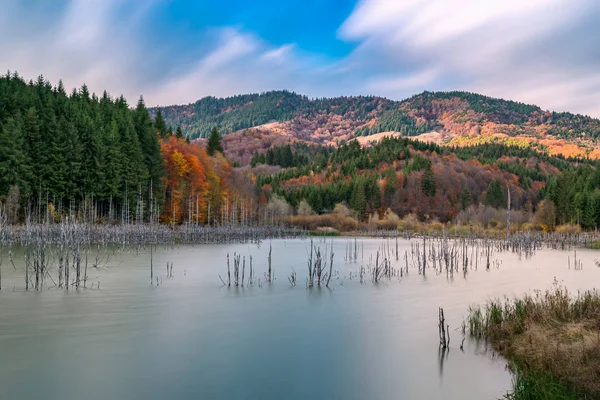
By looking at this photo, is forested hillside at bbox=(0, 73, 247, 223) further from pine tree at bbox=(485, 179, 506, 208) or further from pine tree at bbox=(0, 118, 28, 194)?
pine tree at bbox=(485, 179, 506, 208)

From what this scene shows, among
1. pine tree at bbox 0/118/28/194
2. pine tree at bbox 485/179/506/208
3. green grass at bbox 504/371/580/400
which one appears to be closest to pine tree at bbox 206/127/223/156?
pine tree at bbox 0/118/28/194

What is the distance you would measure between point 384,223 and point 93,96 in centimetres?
4942

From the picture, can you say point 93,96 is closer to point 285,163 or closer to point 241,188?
point 241,188

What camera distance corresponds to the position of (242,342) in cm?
1096

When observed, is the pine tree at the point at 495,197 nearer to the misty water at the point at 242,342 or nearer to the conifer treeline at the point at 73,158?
the conifer treeline at the point at 73,158

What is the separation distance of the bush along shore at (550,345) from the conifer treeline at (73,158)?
32.0 metres

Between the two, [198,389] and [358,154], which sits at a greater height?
[358,154]

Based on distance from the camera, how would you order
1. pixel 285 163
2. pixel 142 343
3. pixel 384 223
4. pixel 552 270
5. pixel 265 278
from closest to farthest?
pixel 142 343 → pixel 265 278 → pixel 552 270 → pixel 384 223 → pixel 285 163

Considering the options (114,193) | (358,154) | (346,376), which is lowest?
(346,376)

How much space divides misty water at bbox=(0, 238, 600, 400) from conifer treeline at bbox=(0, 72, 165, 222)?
2383 cm

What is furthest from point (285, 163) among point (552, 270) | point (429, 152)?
point (552, 270)

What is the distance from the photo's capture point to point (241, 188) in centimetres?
7562

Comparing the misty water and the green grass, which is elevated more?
the green grass

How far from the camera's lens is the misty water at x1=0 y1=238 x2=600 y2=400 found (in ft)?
26.7
